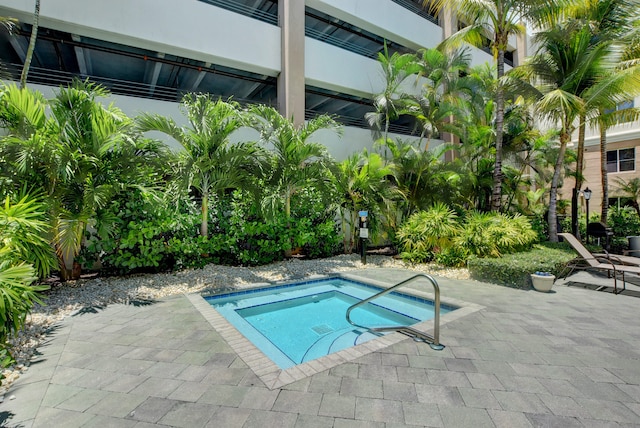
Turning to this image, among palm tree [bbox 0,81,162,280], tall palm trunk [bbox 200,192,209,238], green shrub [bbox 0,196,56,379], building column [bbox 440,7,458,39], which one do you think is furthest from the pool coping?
building column [bbox 440,7,458,39]

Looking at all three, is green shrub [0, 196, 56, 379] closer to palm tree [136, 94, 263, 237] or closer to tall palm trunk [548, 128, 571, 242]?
palm tree [136, 94, 263, 237]

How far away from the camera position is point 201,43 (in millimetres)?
9219

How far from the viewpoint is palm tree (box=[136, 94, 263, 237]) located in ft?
22.6

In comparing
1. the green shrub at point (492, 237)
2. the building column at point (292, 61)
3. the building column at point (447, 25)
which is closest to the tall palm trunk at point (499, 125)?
the green shrub at point (492, 237)

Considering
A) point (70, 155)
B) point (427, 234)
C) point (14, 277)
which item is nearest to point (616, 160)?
point (427, 234)

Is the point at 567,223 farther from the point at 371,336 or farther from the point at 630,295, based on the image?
the point at 371,336

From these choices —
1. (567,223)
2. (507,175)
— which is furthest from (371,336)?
(567,223)

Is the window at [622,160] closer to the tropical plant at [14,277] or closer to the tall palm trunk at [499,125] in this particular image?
the tall palm trunk at [499,125]

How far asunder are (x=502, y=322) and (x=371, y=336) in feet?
6.42

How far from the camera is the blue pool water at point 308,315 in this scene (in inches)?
169

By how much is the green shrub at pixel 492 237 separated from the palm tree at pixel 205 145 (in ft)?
20.6

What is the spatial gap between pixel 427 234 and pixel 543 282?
3.14 meters

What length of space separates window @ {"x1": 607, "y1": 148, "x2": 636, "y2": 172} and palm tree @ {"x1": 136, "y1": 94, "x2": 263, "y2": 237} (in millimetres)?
20837

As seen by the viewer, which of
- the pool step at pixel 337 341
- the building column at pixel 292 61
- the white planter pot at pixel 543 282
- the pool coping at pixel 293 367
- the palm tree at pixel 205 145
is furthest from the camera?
the building column at pixel 292 61
